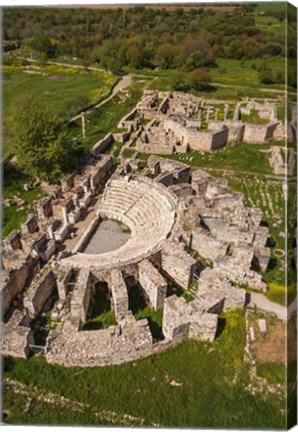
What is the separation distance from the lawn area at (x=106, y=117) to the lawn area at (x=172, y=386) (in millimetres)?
25910

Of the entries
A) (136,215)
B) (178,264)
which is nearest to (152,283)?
(178,264)

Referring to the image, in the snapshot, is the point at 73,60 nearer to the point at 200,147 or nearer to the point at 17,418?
the point at 200,147

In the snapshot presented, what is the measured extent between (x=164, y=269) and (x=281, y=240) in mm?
8264

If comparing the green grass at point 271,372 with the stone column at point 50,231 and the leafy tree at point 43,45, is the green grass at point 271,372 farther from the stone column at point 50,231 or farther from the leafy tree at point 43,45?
the leafy tree at point 43,45

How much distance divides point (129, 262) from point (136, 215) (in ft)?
23.3

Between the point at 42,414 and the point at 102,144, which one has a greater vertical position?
the point at 102,144

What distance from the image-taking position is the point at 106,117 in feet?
162

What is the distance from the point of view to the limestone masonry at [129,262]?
58.9 feet

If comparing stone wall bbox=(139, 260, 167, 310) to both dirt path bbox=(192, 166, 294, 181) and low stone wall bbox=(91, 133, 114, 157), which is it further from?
low stone wall bbox=(91, 133, 114, 157)

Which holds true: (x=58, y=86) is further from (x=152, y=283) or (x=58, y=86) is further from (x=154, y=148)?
(x=152, y=283)

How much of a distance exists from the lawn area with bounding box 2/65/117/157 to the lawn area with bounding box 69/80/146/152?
236cm

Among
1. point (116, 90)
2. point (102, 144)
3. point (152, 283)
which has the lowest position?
point (152, 283)

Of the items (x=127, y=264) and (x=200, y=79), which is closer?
(x=127, y=264)

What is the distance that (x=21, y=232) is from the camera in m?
25.8
